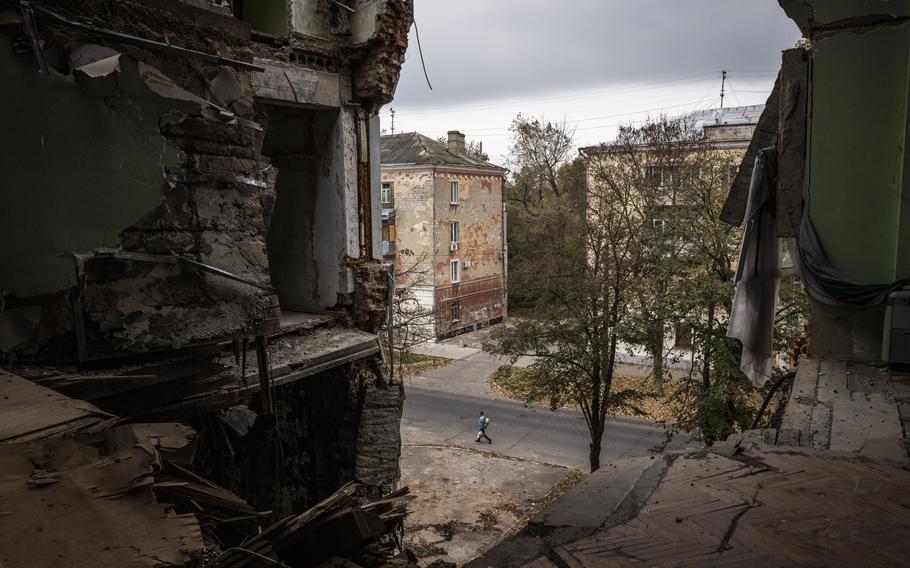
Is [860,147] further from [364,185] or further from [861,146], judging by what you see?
[364,185]

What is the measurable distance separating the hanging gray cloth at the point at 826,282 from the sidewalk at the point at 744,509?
7.63ft

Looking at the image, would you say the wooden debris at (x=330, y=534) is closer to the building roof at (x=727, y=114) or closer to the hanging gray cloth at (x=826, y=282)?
the hanging gray cloth at (x=826, y=282)

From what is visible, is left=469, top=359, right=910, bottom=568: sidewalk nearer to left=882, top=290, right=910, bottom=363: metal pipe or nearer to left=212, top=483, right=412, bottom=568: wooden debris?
left=212, top=483, right=412, bottom=568: wooden debris

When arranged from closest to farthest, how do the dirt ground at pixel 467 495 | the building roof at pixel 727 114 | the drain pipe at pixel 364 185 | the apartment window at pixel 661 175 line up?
the drain pipe at pixel 364 185, the dirt ground at pixel 467 495, the apartment window at pixel 661 175, the building roof at pixel 727 114

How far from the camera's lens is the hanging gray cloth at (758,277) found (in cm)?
735

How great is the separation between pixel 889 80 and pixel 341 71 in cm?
729

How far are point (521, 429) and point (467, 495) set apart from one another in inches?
199

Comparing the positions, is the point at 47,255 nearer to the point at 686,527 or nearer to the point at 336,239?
the point at 686,527

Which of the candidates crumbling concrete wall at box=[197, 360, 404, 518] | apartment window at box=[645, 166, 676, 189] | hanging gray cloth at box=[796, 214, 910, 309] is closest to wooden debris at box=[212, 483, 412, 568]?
crumbling concrete wall at box=[197, 360, 404, 518]

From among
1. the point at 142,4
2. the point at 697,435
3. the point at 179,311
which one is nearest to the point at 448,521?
the point at 697,435

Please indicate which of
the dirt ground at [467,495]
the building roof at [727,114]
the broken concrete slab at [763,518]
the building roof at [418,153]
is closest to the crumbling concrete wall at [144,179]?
the broken concrete slab at [763,518]

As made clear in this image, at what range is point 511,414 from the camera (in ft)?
68.1

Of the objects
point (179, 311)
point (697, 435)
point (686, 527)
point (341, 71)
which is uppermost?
point (341, 71)

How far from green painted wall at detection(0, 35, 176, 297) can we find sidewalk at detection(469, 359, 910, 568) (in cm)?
339
